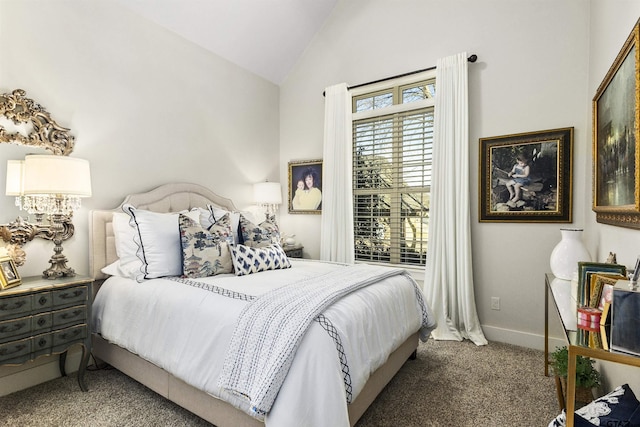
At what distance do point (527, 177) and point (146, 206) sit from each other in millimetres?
3341

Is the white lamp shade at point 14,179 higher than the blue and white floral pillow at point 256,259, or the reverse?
the white lamp shade at point 14,179

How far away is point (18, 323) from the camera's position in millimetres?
1895

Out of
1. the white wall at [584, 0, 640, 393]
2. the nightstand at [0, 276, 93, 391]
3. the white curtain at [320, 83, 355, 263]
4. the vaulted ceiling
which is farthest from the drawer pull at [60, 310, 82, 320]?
the white wall at [584, 0, 640, 393]

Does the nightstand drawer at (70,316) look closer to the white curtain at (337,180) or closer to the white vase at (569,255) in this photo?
the white curtain at (337,180)

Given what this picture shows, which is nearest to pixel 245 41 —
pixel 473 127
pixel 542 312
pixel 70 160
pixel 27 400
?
pixel 70 160

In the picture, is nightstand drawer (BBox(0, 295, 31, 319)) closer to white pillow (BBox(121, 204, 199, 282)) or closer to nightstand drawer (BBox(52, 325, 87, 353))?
nightstand drawer (BBox(52, 325, 87, 353))

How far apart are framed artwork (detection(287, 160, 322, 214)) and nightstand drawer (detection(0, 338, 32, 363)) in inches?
114

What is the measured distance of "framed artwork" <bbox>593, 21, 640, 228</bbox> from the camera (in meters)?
1.36

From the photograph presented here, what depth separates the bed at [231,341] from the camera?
138 centimetres

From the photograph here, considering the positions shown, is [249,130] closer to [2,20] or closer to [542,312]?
[2,20]

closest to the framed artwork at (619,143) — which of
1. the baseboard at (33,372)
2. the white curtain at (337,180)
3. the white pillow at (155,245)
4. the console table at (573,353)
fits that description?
the console table at (573,353)

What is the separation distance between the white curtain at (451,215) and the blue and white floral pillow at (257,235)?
1.56 m

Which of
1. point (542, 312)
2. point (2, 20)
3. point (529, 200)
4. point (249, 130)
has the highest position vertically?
point (2, 20)

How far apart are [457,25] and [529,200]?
1785 mm
